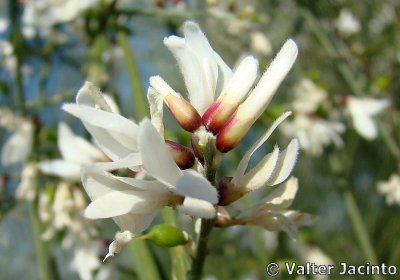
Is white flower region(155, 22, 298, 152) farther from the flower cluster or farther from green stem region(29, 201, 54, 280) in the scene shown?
green stem region(29, 201, 54, 280)

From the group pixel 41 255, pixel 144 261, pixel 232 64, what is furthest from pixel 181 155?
pixel 232 64

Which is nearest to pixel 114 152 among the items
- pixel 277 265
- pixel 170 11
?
pixel 277 265

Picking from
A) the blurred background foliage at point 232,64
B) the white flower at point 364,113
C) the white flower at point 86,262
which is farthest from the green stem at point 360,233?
the white flower at point 86,262

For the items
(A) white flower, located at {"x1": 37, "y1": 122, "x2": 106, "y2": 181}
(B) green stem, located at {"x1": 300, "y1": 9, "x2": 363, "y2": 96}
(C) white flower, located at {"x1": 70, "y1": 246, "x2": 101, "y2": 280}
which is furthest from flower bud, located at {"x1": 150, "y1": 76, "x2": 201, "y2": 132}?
(B) green stem, located at {"x1": 300, "y1": 9, "x2": 363, "y2": 96}

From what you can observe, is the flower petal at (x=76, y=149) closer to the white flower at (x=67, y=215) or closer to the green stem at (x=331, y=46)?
the white flower at (x=67, y=215)

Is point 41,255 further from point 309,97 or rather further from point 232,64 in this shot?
point 232,64

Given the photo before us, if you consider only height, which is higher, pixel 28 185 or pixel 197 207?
pixel 197 207

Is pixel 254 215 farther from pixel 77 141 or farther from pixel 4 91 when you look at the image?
pixel 4 91
